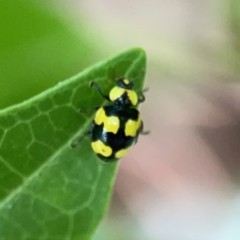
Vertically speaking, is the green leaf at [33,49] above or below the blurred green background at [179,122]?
above

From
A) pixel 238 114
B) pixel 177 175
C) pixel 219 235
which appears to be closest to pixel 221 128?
pixel 238 114

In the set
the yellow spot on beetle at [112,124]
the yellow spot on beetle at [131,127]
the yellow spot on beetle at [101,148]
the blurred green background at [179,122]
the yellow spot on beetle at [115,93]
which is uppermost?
the yellow spot on beetle at [115,93]

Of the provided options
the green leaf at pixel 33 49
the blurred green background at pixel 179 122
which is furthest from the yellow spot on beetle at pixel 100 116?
the blurred green background at pixel 179 122

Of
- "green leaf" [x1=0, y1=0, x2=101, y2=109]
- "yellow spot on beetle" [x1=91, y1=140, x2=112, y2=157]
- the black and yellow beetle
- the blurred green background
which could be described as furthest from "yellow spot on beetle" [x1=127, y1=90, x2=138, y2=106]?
the blurred green background

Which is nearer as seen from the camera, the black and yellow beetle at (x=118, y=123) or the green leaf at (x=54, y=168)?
the green leaf at (x=54, y=168)

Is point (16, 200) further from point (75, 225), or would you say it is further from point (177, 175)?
point (177, 175)

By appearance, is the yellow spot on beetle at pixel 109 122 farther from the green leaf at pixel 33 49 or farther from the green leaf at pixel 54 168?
the green leaf at pixel 33 49

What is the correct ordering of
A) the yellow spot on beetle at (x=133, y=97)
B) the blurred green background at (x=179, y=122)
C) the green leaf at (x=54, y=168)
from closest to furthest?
the green leaf at (x=54, y=168) < the yellow spot on beetle at (x=133, y=97) < the blurred green background at (x=179, y=122)

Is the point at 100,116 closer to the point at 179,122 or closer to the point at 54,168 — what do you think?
the point at 54,168
